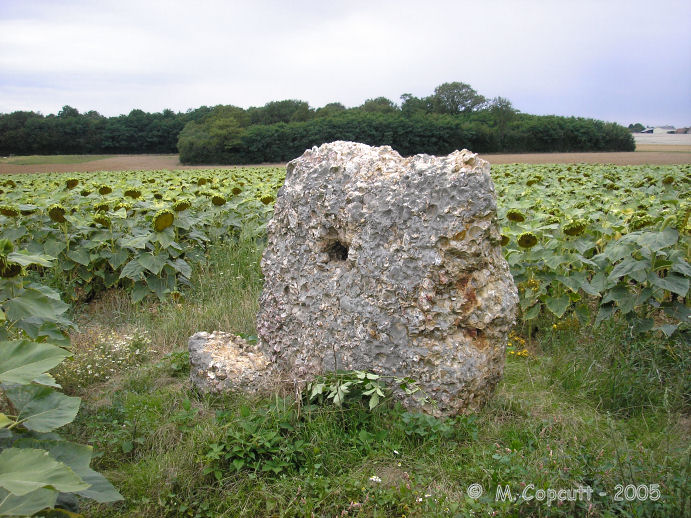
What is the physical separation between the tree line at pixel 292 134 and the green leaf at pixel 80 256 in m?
38.8

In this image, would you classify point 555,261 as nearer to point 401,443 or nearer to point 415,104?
point 401,443

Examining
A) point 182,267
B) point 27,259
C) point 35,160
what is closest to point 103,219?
point 182,267

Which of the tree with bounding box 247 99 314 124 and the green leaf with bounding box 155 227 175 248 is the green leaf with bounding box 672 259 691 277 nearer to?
the green leaf with bounding box 155 227 175 248

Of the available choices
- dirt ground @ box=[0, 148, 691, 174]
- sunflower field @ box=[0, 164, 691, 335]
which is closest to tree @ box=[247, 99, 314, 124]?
dirt ground @ box=[0, 148, 691, 174]

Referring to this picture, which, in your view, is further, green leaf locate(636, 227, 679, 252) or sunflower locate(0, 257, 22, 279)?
green leaf locate(636, 227, 679, 252)

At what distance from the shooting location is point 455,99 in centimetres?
6072

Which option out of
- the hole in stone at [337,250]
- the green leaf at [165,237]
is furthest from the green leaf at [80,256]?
the hole in stone at [337,250]

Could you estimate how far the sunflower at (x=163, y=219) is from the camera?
546 centimetres

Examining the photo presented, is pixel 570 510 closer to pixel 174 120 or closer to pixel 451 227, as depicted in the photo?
pixel 451 227

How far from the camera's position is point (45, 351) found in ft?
6.68

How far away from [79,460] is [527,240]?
388 cm

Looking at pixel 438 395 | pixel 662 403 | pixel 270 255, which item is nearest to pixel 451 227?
pixel 438 395

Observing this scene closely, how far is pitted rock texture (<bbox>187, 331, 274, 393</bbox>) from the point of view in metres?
3.62

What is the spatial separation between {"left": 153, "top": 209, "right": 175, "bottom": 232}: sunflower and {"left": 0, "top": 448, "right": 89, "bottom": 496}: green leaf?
3958 mm
